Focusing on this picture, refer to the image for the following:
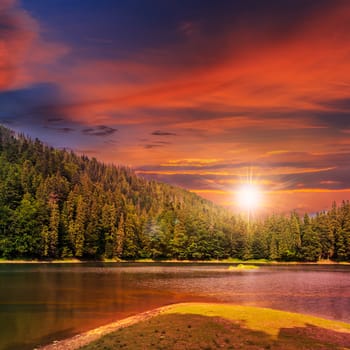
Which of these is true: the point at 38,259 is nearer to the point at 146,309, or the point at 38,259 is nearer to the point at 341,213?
the point at 146,309

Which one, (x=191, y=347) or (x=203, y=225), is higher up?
(x=203, y=225)

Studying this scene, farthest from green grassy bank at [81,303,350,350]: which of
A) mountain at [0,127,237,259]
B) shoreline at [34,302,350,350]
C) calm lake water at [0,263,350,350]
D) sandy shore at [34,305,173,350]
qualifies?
mountain at [0,127,237,259]

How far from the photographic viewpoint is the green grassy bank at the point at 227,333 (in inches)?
1108

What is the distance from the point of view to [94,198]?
588 ft

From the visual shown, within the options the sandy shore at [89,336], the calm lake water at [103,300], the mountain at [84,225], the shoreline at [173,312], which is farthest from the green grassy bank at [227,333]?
Result: the mountain at [84,225]

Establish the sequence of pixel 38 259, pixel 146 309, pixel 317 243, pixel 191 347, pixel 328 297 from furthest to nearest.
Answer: pixel 317 243, pixel 38 259, pixel 328 297, pixel 146 309, pixel 191 347

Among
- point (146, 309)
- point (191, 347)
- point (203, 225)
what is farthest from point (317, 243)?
point (191, 347)

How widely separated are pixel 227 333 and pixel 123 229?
461 ft

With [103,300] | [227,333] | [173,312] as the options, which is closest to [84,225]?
[103,300]

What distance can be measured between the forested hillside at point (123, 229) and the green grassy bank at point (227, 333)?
118 metres

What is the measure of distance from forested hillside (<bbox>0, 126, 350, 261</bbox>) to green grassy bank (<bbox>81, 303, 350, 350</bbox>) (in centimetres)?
11801

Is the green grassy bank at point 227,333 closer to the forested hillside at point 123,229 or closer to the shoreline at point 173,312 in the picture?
the shoreline at point 173,312

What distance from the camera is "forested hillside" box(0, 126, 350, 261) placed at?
15350 cm

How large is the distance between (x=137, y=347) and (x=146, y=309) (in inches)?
737
